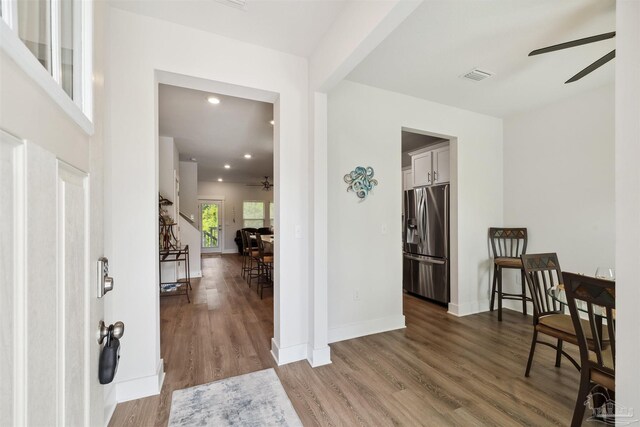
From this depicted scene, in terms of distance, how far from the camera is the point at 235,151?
5949mm

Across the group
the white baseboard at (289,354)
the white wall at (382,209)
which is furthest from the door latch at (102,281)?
the white wall at (382,209)

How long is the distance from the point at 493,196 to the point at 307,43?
129 inches

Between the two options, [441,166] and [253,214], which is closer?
[441,166]

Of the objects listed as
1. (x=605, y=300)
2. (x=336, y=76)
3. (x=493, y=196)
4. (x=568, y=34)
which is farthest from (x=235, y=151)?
(x=605, y=300)

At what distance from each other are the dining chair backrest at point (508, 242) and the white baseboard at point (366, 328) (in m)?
1.78

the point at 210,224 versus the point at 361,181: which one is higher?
the point at 361,181

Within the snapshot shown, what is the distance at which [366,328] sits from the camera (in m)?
3.03

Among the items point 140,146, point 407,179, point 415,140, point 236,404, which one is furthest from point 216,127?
point 236,404

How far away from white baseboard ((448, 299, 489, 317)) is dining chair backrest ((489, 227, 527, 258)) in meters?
0.69

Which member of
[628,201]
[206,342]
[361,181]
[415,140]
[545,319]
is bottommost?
[206,342]

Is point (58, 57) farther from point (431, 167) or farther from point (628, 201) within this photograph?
point (431, 167)

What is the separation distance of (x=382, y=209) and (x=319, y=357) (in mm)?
1684

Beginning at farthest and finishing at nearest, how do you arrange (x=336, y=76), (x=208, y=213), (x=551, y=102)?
1. (x=208, y=213)
2. (x=551, y=102)
3. (x=336, y=76)

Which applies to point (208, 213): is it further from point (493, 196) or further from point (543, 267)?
point (543, 267)
